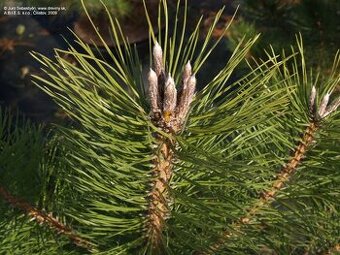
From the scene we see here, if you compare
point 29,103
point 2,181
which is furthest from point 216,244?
point 29,103

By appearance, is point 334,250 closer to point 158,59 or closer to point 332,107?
point 332,107

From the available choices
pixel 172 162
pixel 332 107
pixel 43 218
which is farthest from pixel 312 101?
pixel 43 218

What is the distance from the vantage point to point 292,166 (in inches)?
23.1

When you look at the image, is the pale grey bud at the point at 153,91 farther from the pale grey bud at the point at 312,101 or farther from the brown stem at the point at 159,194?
the pale grey bud at the point at 312,101

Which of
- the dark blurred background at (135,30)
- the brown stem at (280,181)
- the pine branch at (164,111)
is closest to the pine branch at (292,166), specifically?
the brown stem at (280,181)

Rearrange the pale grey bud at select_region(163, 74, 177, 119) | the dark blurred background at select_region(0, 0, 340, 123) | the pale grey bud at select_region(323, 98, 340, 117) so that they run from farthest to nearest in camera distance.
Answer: the dark blurred background at select_region(0, 0, 340, 123), the pale grey bud at select_region(323, 98, 340, 117), the pale grey bud at select_region(163, 74, 177, 119)

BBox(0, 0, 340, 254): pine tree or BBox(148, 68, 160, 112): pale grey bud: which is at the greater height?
BBox(148, 68, 160, 112): pale grey bud

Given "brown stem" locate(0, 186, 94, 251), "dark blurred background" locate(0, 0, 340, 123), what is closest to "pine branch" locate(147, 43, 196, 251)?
"brown stem" locate(0, 186, 94, 251)

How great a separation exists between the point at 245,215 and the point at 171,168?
0.16m

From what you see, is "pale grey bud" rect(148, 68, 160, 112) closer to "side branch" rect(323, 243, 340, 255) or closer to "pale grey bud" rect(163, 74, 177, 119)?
"pale grey bud" rect(163, 74, 177, 119)

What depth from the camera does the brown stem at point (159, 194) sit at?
48 centimetres

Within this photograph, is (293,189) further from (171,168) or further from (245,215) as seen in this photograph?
(171,168)

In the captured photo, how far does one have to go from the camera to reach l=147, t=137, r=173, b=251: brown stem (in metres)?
0.48

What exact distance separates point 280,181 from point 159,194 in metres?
0.16
